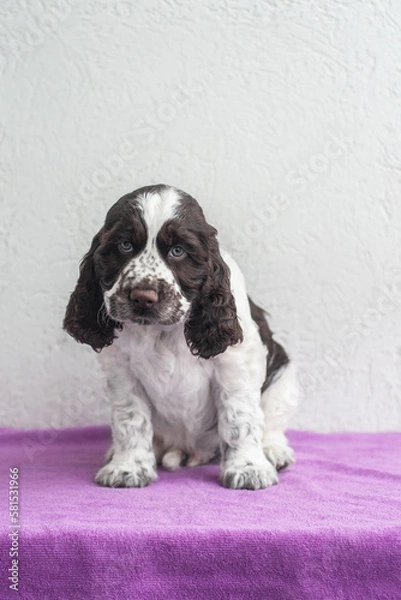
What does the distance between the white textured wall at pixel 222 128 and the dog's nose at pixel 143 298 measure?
1546mm

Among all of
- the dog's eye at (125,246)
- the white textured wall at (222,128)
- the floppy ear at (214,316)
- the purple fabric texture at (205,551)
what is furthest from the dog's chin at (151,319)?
the white textured wall at (222,128)

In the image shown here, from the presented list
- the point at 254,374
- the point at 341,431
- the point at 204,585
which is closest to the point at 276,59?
the point at 254,374

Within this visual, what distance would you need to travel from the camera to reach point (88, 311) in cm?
343

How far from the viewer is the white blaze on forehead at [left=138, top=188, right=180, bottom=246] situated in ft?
10.4

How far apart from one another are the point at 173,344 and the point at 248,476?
684 mm

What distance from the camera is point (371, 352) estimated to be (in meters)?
4.55

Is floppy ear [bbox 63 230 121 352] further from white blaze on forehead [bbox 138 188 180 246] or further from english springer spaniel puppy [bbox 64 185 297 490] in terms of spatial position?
white blaze on forehead [bbox 138 188 180 246]

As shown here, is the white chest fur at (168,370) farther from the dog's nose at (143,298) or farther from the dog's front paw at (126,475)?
the dog's nose at (143,298)

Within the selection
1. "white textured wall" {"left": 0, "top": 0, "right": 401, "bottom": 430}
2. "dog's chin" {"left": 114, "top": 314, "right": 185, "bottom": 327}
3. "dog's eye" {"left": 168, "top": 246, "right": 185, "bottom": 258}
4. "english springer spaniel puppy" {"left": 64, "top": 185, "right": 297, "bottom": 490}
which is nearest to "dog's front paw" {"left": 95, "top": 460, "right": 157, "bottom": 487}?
"english springer spaniel puppy" {"left": 64, "top": 185, "right": 297, "bottom": 490}

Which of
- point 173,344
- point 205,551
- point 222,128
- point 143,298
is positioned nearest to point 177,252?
point 143,298

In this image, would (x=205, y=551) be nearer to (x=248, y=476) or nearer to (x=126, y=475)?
(x=248, y=476)

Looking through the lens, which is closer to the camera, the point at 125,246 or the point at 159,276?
the point at 159,276

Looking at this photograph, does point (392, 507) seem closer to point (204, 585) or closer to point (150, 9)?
point (204, 585)

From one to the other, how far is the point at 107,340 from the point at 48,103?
1758 mm
